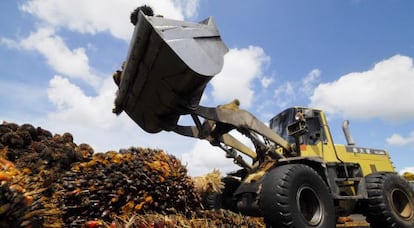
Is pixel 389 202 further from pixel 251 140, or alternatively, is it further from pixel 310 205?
pixel 251 140

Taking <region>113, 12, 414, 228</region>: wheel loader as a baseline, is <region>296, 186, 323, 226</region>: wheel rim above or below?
below

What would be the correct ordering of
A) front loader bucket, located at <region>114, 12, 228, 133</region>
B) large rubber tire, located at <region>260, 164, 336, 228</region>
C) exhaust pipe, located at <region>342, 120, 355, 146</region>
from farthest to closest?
1. exhaust pipe, located at <region>342, 120, 355, 146</region>
2. large rubber tire, located at <region>260, 164, 336, 228</region>
3. front loader bucket, located at <region>114, 12, 228, 133</region>

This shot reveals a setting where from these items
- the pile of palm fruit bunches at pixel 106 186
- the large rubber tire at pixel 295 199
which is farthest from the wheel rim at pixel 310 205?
the pile of palm fruit bunches at pixel 106 186

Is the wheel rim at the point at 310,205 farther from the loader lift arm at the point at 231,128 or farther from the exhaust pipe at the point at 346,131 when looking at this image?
the exhaust pipe at the point at 346,131

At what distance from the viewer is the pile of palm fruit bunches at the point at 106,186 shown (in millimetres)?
3209

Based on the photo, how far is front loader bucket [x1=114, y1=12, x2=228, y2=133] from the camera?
168 inches

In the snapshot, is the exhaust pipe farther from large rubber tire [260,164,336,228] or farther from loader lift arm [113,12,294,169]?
large rubber tire [260,164,336,228]

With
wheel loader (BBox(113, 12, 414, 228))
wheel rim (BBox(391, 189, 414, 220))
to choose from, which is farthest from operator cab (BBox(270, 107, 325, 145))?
wheel rim (BBox(391, 189, 414, 220))

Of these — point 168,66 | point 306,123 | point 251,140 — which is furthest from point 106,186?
point 306,123

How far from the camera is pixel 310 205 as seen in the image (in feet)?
18.4

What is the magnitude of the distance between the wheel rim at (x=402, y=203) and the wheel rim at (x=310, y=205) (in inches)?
99.9

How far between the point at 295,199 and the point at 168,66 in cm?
290

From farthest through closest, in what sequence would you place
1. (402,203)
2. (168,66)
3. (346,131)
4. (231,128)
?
(346,131)
(402,203)
(231,128)
(168,66)

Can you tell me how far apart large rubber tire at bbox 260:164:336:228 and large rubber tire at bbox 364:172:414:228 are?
1552 mm
